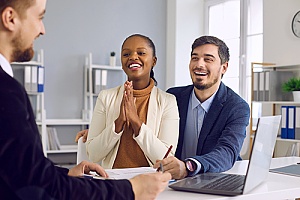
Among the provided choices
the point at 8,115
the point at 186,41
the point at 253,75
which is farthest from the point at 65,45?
the point at 8,115

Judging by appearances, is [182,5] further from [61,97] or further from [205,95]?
[205,95]

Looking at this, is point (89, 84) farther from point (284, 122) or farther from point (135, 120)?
point (135, 120)

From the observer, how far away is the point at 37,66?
5.21 meters

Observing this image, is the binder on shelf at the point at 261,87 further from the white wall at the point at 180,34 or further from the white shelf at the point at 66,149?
the white shelf at the point at 66,149

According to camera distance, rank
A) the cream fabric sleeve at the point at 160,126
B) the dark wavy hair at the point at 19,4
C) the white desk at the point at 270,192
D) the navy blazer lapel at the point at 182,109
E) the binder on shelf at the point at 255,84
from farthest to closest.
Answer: the binder on shelf at the point at 255,84
the navy blazer lapel at the point at 182,109
the cream fabric sleeve at the point at 160,126
the white desk at the point at 270,192
the dark wavy hair at the point at 19,4

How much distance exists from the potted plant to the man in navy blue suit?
2.19 meters

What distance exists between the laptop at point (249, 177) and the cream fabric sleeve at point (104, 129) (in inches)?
18.9

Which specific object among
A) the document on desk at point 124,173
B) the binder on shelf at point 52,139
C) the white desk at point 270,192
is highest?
the document on desk at point 124,173

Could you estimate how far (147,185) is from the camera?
1074 millimetres

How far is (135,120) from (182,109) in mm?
414

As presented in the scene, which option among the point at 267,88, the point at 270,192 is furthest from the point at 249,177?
the point at 267,88

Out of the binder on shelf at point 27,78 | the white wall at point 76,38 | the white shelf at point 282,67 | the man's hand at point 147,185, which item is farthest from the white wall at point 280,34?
the man's hand at point 147,185

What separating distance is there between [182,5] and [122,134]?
14.2ft

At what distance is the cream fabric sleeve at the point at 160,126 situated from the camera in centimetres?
194
